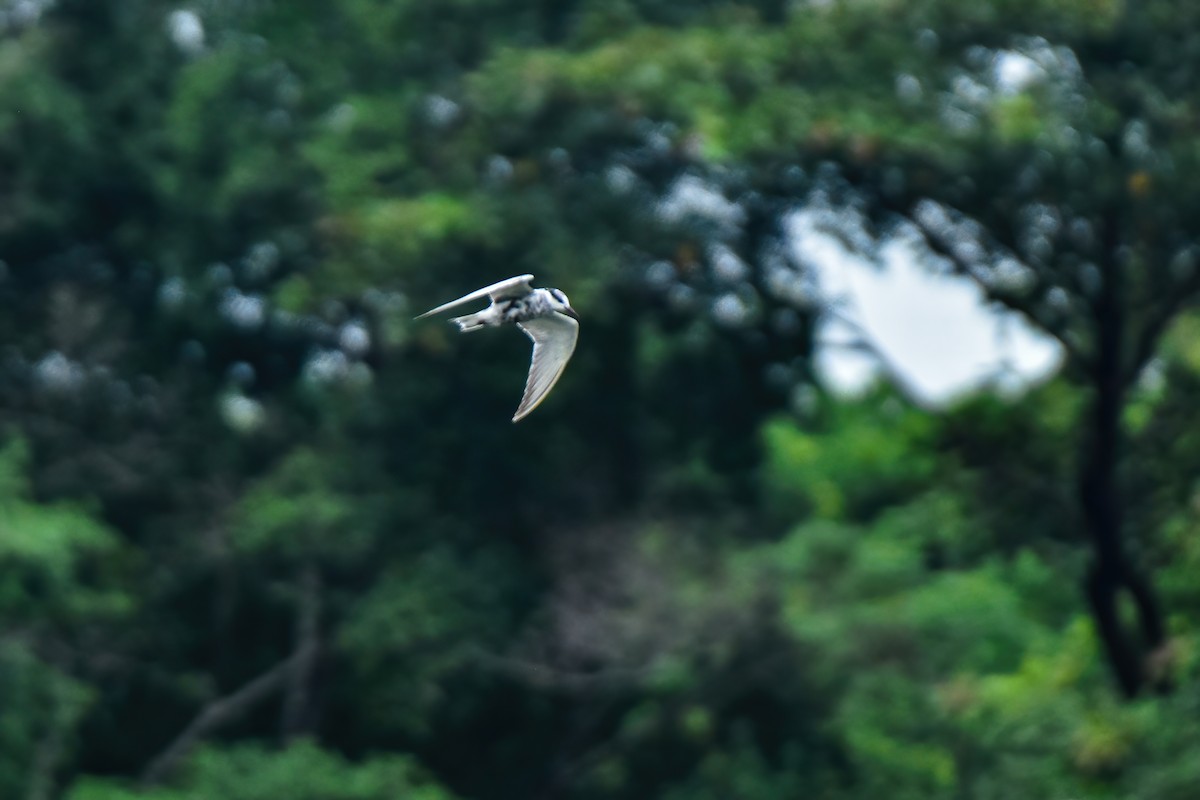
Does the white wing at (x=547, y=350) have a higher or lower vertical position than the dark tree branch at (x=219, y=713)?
higher

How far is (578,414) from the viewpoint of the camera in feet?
72.9

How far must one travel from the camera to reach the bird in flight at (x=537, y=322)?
10656 millimetres

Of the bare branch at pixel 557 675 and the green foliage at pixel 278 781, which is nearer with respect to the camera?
the green foliage at pixel 278 781

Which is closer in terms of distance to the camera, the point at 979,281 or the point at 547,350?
the point at 547,350

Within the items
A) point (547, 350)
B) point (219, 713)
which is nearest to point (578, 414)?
point (219, 713)

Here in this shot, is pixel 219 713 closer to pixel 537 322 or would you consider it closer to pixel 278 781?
pixel 278 781

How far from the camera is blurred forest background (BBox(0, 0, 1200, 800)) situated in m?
18.2

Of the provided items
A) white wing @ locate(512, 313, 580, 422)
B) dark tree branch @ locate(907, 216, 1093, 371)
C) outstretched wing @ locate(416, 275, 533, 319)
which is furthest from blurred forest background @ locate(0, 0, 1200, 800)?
outstretched wing @ locate(416, 275, 533, 319)

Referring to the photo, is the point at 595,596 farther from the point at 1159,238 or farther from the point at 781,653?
the point at 1159,238

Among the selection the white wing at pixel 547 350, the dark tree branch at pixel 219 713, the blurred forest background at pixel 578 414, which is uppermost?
the white wing at pixel 547 350

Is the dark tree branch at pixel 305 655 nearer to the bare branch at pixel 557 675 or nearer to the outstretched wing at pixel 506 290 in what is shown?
the bare branch at pixel 557 675

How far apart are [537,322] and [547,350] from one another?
0.23 metres

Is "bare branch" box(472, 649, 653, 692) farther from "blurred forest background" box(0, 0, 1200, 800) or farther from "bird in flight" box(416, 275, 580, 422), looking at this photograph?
"bird in flight" box(416, 275, 580, 422)

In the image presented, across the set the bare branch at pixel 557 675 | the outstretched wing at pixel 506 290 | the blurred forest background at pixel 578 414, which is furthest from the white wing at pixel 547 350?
the bare branch at pixel 557 675
